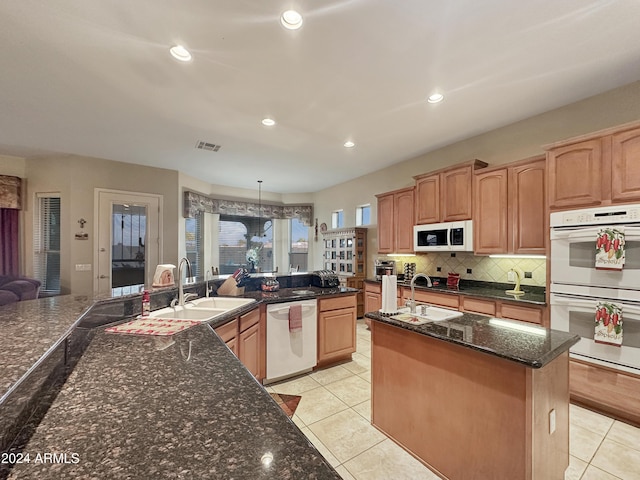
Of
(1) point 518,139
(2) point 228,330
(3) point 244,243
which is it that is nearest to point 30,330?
(2) point 228,330

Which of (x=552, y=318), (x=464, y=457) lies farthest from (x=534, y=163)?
(x=464, y=457)

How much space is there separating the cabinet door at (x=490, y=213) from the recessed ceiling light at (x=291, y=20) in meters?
2.64

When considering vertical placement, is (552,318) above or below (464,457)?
above

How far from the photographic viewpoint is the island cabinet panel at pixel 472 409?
1.35 m

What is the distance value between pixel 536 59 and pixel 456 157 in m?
1.76

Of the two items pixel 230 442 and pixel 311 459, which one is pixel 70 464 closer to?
pixel 230 442

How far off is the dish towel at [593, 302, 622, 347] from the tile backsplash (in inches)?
31.4

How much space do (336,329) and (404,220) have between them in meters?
2.07

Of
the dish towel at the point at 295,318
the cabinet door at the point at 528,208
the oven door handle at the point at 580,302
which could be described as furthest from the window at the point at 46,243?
the oven door handle at the point at 580,302

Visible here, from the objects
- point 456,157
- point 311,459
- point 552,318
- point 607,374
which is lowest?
point 607,374

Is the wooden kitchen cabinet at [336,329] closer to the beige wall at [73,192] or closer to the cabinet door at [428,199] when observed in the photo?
the cabinet door at [428,199]

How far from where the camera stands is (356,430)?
2113 mm

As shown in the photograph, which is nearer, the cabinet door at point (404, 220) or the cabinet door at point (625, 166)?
the cabinet door at point (625, 166)

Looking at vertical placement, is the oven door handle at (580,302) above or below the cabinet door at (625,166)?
below
